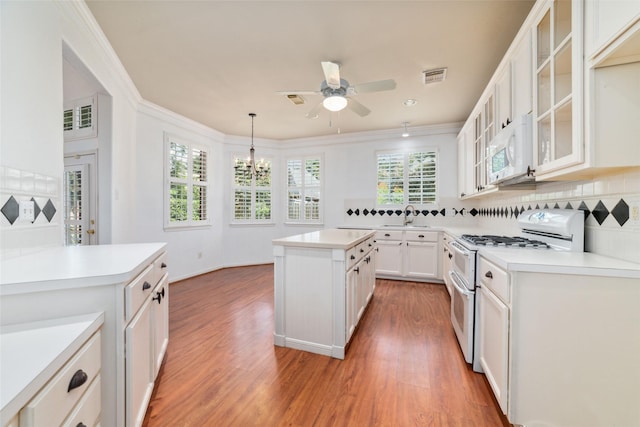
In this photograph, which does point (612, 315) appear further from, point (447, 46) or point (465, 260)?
point (447, 46)

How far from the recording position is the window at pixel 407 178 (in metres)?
4.87

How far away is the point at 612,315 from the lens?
4.09ft

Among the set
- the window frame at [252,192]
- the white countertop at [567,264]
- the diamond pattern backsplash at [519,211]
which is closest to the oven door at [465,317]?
the white countertop at [567,264]

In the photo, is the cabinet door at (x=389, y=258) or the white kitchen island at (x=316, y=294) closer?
the white kitchen island at (x=316, y=294)

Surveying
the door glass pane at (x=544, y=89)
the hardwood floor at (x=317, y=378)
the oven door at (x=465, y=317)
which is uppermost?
the door glass pane at (x=544, y=89)

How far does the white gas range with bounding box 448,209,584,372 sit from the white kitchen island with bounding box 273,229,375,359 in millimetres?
877

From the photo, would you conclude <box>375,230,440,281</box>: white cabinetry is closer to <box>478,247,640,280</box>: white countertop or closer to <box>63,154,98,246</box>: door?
<box>478,247,640,280</box>: white countertop

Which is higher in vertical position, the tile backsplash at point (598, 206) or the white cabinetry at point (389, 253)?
the tile backsplash at point (598, 206)

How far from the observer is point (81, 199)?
2.97 meters

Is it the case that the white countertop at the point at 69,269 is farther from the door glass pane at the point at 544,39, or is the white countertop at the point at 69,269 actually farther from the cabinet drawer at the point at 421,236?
the cabinet drawer at the point at 421,236

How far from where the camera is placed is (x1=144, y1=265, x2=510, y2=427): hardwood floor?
1.55 m

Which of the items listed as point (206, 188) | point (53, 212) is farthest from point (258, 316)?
point (206, 188)

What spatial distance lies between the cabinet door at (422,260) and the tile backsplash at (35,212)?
13.5 ft

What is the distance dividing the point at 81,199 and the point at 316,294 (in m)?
2.80
